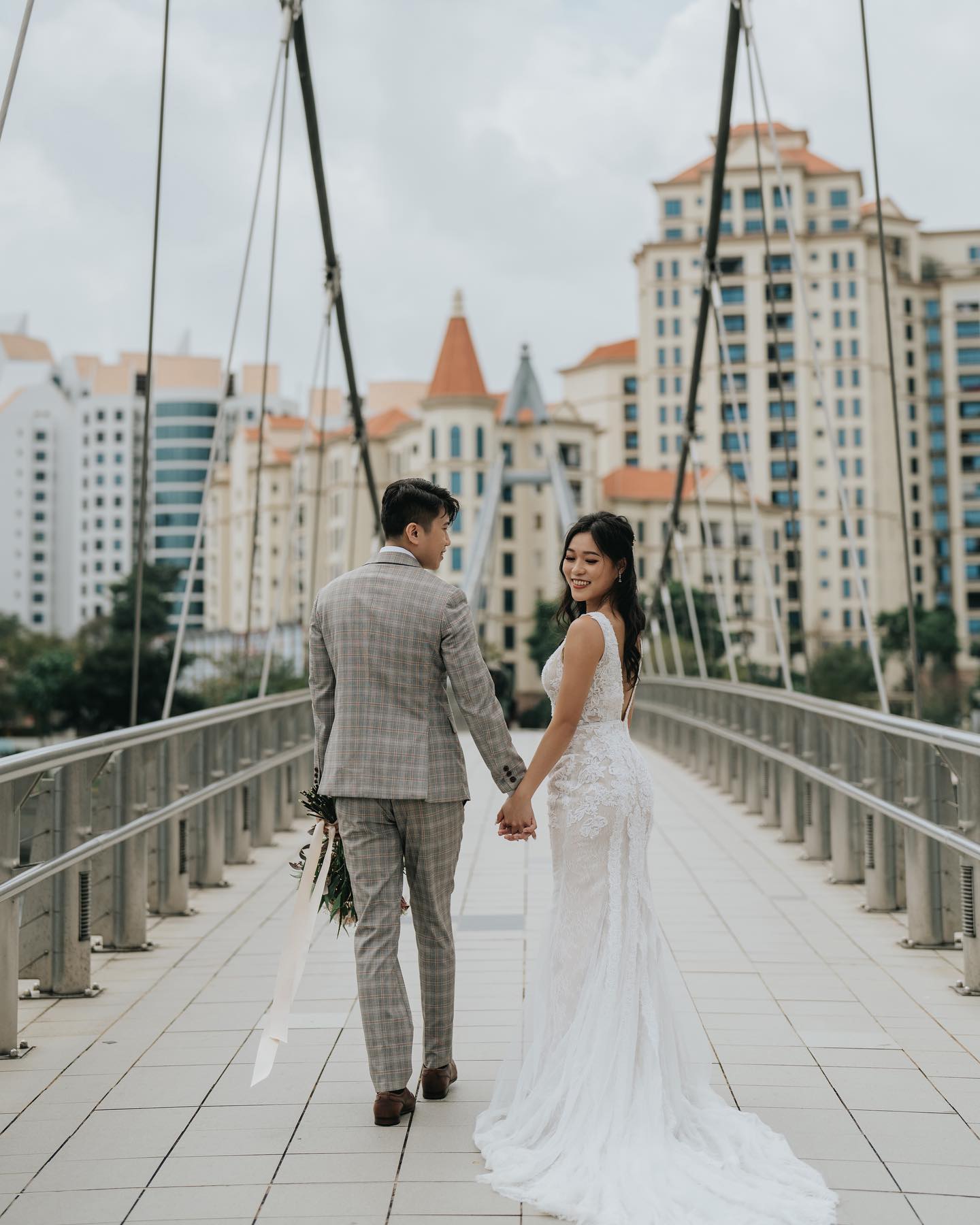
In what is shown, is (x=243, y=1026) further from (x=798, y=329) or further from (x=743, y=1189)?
(x=798, y=329)

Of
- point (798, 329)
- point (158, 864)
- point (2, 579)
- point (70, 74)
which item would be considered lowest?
point (158, 864)

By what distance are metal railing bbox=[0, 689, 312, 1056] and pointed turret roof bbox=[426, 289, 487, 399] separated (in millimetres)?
77041

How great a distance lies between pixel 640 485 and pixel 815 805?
8079cm

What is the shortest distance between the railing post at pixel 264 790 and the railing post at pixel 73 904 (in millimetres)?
4166

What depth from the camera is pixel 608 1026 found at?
369 cm

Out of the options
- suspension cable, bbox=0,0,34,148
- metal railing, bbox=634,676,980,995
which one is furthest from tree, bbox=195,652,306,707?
suspension cable, bbox=0,0,34,148

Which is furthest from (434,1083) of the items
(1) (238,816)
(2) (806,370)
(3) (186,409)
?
(3) (186,409)

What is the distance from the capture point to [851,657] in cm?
→ 7369

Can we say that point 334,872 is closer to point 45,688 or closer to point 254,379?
point 45,688

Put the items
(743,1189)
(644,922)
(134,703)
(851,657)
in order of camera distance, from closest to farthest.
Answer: (743,1189) < (644,922) < (134,703) < (851,657)

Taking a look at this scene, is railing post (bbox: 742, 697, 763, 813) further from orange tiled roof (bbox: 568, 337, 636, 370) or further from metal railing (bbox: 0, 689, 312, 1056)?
orange tiled roof (bbox: 568, 337, 636, 370)

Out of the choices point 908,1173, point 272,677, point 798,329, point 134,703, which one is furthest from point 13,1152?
point 798,329

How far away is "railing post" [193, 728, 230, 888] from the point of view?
8070 millimetres

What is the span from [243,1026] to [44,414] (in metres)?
125
